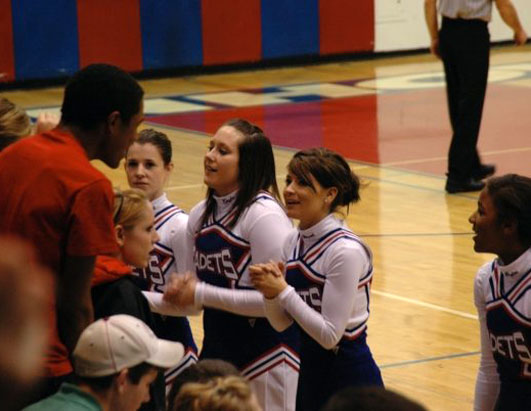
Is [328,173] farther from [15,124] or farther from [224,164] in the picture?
[15,124]

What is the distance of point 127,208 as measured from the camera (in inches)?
157

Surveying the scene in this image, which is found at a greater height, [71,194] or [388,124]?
[71,194]

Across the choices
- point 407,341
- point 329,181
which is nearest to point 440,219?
point 407,341

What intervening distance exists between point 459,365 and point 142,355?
11.3 ft

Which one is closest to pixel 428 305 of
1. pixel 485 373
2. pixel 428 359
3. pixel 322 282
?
pixel 428 359

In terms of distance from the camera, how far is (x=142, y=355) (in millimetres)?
2947

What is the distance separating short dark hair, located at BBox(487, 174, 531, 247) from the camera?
13.0 feet

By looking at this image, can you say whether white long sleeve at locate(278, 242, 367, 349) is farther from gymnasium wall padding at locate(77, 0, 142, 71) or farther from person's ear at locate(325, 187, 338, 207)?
gymnasium wall padding at locate(77, 0, 142, 71)

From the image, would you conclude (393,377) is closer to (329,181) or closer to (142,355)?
(329,181)

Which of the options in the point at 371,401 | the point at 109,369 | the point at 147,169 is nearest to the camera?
the point at 371,401

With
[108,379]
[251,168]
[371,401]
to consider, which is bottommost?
[108,379]

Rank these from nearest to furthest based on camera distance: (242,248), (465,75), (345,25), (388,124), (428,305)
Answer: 1. (242,248)
2. (428,305)
3. (465,75)
4. (388,124)
5. (345,25)

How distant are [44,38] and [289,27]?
366 cm

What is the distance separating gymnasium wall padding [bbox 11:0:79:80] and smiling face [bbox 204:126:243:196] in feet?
39.9
